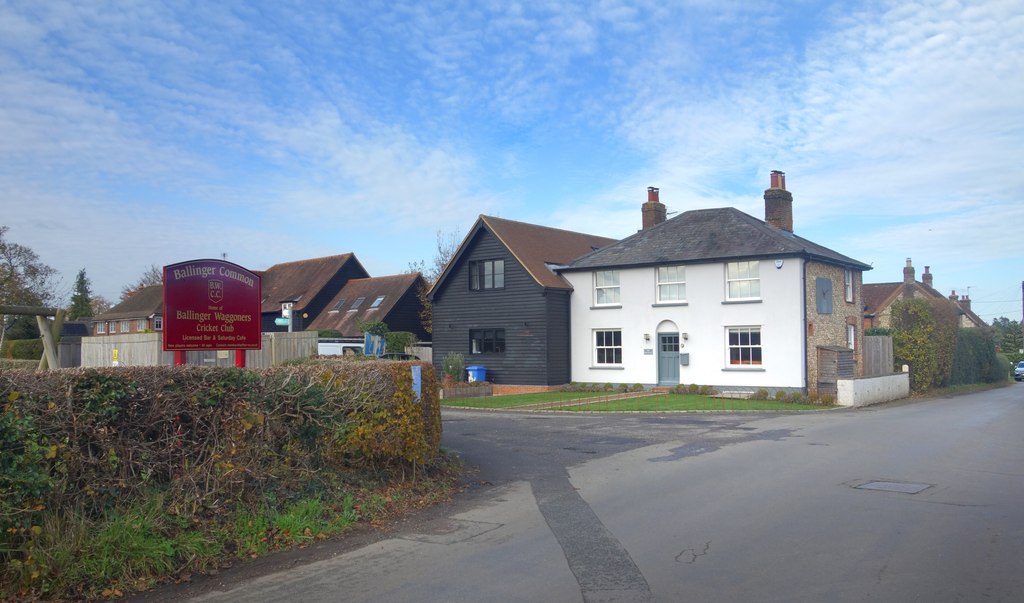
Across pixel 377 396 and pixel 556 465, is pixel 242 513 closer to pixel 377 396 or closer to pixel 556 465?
pixel 377 396

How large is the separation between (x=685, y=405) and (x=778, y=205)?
40.4ft

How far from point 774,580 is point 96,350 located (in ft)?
90.8

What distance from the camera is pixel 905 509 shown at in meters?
9.66

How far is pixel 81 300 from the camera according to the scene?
259ft

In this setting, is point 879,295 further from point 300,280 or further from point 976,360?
point 300,280

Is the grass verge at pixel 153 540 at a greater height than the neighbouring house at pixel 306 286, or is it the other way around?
the neighbouring house at pixel 306 286

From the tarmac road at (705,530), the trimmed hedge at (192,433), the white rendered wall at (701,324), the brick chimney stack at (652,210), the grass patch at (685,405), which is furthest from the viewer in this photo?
the brick chimney stack at (652,210)

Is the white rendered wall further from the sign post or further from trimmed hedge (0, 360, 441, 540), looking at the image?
the sign post

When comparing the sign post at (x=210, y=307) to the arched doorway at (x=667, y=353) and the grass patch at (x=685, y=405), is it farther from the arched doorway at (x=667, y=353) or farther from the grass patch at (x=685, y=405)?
the arched doorway at (x=667, y=353)

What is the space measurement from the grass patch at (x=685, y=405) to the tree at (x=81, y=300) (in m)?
61.0

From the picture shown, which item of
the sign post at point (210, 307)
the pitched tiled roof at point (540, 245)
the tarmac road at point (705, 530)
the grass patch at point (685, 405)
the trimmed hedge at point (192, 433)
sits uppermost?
the pitched tiled roof at point (540, 245)

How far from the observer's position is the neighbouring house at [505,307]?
33.4 m

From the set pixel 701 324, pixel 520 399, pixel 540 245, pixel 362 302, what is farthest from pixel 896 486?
pixel 362 302

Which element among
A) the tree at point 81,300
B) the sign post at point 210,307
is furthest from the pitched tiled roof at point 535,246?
the tree at point 81,300
